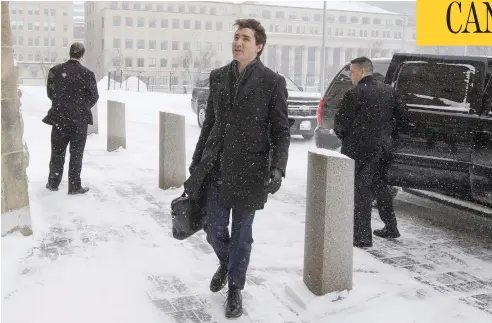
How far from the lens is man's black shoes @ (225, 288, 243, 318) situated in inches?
165

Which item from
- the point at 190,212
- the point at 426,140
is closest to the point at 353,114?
the point at 426,140

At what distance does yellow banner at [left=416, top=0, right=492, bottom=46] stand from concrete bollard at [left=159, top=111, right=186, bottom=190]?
353cm

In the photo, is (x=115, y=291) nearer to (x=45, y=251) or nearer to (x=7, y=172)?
(x=45, y=251)

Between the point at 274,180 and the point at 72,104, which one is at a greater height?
the point at 72,104

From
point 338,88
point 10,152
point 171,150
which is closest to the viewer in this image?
point 10,152

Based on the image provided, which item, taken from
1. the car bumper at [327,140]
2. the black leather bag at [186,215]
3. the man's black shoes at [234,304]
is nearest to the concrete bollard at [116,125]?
the car bumper at [327,140]

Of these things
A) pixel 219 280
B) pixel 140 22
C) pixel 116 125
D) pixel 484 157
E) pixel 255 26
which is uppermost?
pixel 140 22

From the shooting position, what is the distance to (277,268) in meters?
5.28

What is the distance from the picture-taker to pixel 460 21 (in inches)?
299

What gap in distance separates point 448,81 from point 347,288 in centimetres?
306

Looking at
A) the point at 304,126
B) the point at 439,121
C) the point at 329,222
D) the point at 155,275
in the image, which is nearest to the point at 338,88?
the point at 439,121

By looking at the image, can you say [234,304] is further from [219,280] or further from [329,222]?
[329,222]

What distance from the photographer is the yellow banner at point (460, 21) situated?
7445 millimetres

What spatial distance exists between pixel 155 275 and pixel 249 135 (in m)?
1.66
